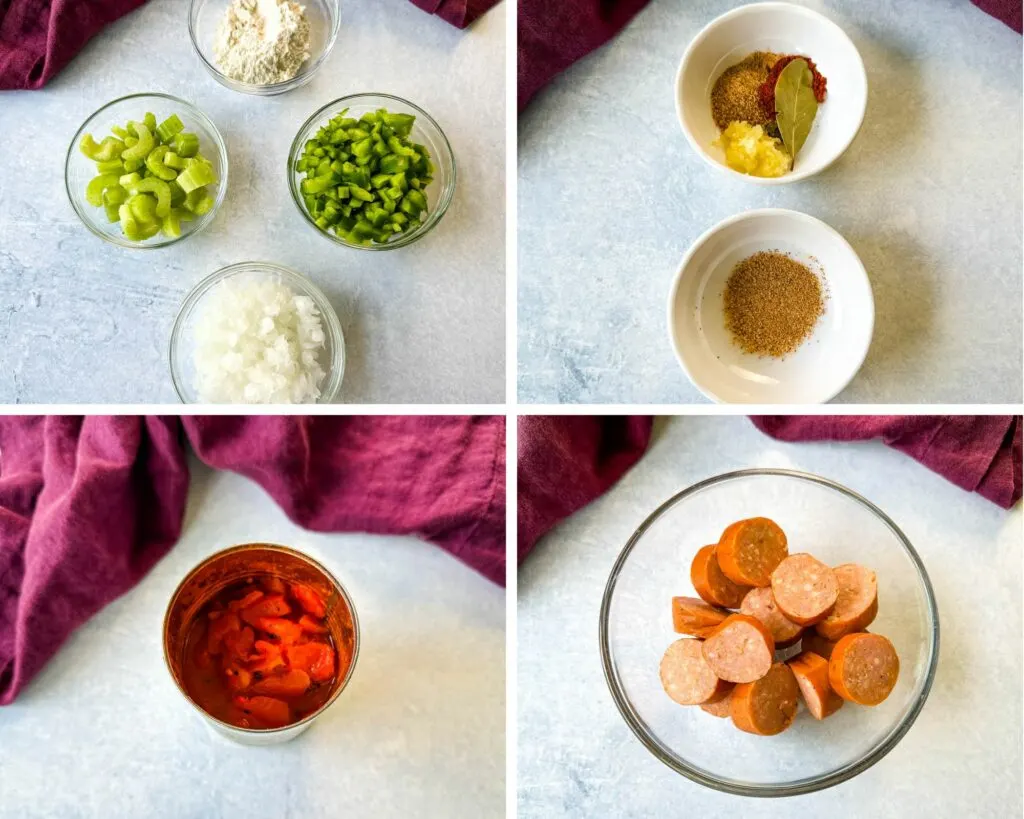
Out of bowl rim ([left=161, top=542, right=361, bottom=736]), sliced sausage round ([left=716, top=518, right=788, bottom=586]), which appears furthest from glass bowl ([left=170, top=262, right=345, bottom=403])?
sliced sausage round ([left=716, top=518, right=788, bottom=586])

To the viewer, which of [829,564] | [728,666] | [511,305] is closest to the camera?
[728,666]

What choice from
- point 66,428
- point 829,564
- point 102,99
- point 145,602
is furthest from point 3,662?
point 829,564

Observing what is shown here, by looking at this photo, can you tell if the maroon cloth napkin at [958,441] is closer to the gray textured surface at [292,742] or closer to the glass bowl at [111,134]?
the gray textured surface at [292,742]

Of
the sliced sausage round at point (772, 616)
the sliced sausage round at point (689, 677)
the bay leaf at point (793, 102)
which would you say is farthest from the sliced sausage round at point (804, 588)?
the bay leaf at point (793, 102)

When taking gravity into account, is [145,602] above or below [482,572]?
below

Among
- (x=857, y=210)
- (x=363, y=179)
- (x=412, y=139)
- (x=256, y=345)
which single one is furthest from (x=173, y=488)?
(x=857, y=210)

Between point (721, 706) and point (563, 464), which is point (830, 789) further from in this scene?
point (563, 464)

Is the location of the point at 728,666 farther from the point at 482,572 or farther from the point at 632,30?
the point at 632,30
